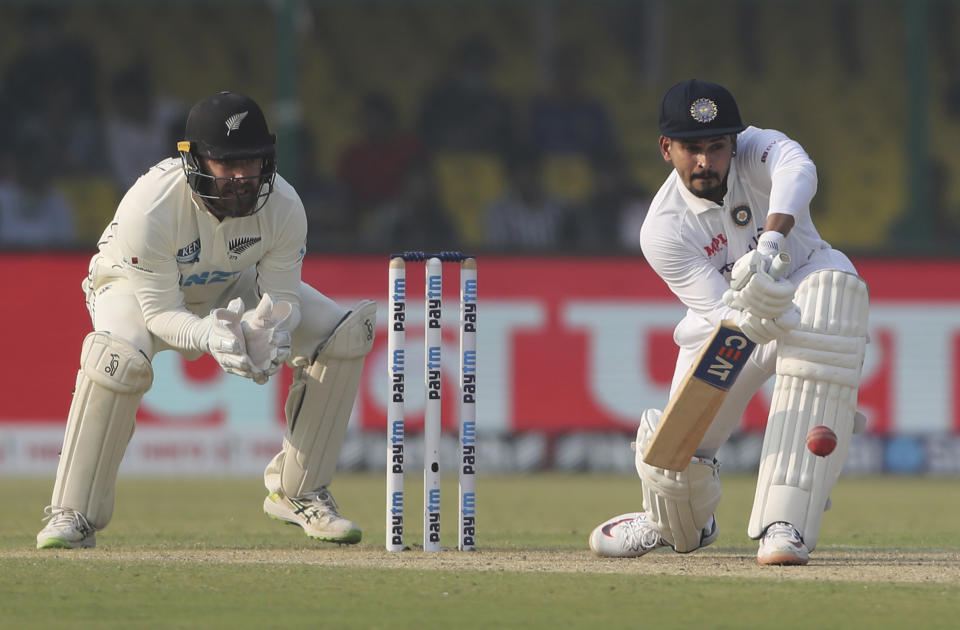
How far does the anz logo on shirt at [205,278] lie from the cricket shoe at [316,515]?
0.82 meters

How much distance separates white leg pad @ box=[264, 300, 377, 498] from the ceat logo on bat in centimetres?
129

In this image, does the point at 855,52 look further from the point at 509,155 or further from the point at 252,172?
the point at 252,172

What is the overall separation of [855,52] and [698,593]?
11995mm

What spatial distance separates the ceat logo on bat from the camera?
4.71 meters

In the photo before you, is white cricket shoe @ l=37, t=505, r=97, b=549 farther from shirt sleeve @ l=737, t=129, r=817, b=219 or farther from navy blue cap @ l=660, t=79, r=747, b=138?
shirt sleeve @ l=737, t=129, r=817, b=219

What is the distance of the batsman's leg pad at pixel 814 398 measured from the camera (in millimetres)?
4680

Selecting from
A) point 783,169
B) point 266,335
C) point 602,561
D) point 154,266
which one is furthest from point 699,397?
point 154,266

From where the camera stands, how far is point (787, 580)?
14.2ft

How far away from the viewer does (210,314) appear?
505 cm

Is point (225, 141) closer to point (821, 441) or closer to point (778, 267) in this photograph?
point (778, 267)

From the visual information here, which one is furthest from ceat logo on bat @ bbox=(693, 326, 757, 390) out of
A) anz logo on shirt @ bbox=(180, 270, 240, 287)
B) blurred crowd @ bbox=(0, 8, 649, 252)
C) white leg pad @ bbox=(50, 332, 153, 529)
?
blurred crowd @ bbox=(0, 8, 649, 252)

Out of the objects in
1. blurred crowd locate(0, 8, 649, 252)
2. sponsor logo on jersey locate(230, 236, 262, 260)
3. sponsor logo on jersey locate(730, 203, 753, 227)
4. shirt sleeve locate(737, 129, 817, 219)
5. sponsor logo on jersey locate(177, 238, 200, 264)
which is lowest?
sponsor logo on jersey locate(177, 238, 200, 264)

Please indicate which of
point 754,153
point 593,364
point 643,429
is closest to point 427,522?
point 643,429

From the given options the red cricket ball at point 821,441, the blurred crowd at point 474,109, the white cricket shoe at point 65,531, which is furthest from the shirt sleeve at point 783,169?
the blurred crowd at point 474,109
